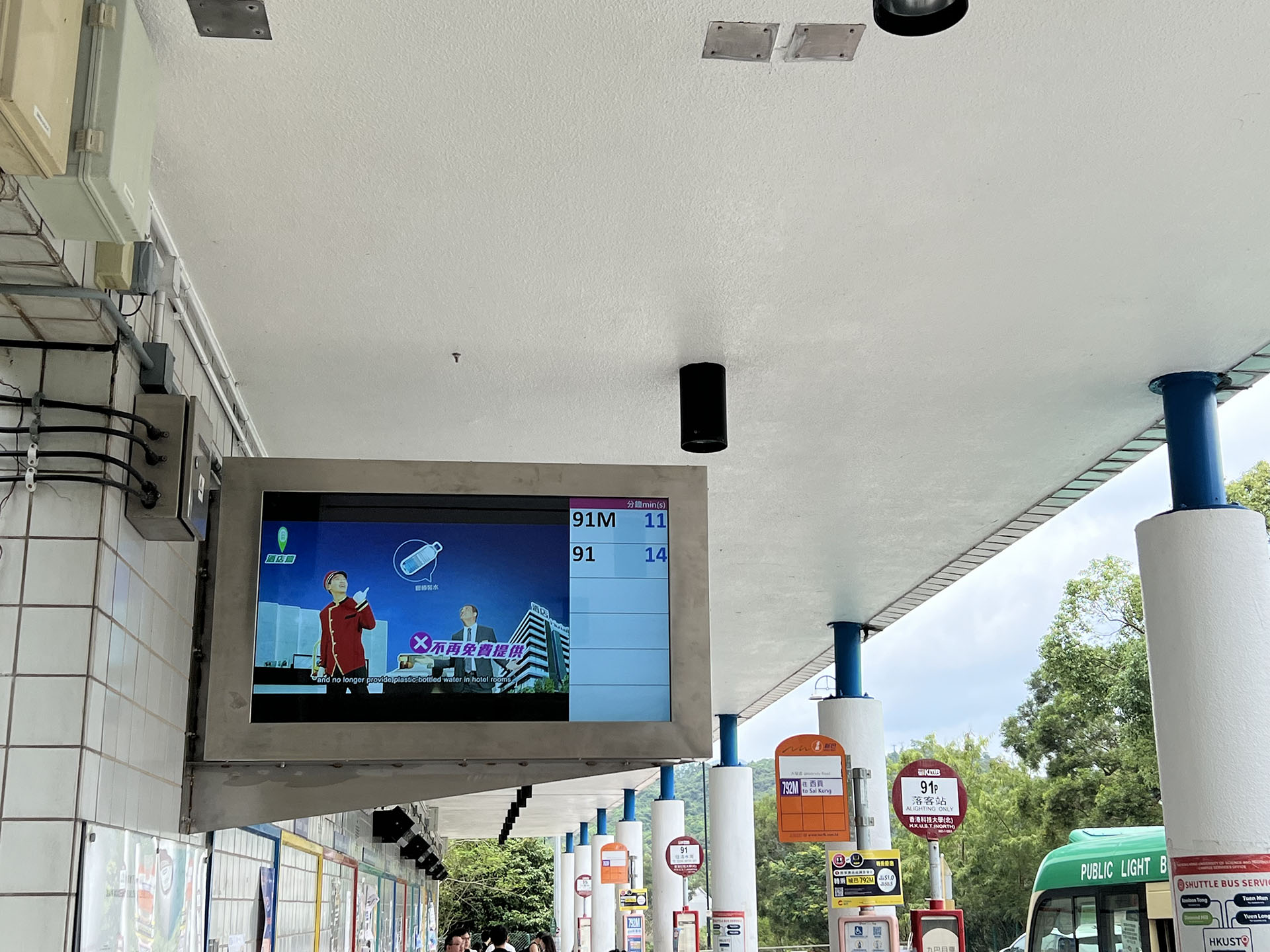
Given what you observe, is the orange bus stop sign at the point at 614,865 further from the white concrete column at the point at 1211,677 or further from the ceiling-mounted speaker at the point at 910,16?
the ceiling-mounted speaker at the point at 910,16

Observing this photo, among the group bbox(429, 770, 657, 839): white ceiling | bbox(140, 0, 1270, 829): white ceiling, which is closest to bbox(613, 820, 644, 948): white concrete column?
bbox(429, 770, 657, 839): white ceiling

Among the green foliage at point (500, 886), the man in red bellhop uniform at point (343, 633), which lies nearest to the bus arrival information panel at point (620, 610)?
the man in red bellhop uniform at point (343, 633)

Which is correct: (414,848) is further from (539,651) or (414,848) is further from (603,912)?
(539,651)

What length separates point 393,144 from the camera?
3.47 m

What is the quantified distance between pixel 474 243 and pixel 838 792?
6428 millimetres

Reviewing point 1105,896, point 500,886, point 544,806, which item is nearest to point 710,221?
point 1105,896

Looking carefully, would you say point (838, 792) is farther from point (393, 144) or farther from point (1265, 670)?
point (393, 144)

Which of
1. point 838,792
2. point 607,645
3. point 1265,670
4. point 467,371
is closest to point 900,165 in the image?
point 607,645

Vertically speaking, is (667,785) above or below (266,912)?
above

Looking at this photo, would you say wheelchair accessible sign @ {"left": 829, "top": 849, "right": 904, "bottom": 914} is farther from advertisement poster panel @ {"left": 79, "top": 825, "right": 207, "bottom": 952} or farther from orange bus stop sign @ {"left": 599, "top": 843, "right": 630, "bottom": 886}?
orange bus stop sign @ {"left": 599, "top": 843, "right": 630, "bottom": 886}

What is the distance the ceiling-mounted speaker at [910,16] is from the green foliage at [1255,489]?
89.8ft

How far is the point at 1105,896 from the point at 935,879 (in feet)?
6.49

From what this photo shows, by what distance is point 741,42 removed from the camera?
3.07 m

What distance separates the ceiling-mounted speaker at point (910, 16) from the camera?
2.54 m
